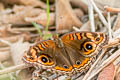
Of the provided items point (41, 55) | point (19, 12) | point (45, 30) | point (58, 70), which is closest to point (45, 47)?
point (41, 55)

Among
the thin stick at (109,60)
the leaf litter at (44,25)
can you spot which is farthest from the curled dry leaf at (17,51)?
the thin stick at (109,60)

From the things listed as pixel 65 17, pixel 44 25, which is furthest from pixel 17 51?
pixel 65 17

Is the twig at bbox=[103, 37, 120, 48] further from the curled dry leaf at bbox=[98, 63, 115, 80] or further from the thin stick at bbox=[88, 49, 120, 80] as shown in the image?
the curled dry leaf at bbox=[98, 63, 115, 80]

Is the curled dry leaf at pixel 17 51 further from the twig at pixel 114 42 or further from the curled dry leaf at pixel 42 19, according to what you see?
the twig at pixel 114 42

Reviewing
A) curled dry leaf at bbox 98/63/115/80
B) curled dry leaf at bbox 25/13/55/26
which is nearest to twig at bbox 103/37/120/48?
curled dry leaf at bbox 98/63/115/80

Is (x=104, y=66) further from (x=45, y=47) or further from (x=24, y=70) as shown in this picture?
(x=24, y=70)

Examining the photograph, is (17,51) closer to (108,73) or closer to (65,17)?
(65,17)
